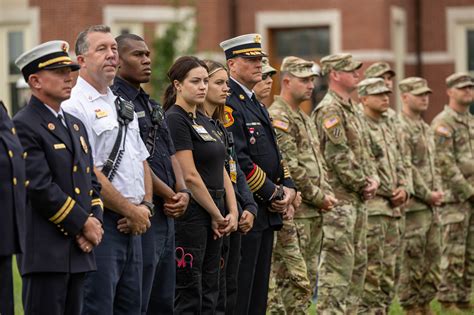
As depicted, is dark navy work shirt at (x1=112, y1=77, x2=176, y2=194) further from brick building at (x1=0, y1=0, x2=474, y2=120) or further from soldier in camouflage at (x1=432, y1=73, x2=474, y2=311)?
brick building at (x1=0, y1=0, x2=474, y2=120)

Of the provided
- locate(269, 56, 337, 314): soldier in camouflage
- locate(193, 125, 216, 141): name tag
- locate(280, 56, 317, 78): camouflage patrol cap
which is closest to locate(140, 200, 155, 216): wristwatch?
locate(193, 125, 216, 141): name tag

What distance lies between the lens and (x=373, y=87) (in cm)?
1184

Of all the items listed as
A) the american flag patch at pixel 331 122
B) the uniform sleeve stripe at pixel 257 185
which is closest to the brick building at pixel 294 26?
the american flag patch at pixel 331 122

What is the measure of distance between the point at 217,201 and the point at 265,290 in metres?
1.20

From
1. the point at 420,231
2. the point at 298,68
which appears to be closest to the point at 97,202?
the point at 298,68

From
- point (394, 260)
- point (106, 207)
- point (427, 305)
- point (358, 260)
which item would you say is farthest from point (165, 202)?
point (427, 305)

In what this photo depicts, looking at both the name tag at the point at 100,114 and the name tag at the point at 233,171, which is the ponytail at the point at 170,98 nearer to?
the name tag at the point at 233,171

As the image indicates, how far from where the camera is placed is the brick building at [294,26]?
85.3ft

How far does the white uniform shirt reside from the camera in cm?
757

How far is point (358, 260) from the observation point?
35.9ft

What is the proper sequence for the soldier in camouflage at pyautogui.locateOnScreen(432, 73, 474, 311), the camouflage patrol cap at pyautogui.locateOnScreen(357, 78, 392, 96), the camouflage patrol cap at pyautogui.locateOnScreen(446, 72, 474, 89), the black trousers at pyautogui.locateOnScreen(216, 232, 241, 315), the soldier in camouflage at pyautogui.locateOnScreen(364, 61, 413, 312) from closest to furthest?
the black trousers at pyautogui.locateOnScreen(216, 232, 241, 315)
the camouflage patrol cap at pyautogui.locateOnScreen(357, 78, 392, 96)
the soldier in camouflage at pyautogui.locateOnScreen(364, 61, 413, 312)
the soldier in camouflage at pyautogui.locateOnScreen(432, 73, 474, 311)
the camouflage patrol cap at pyautogui.locateOnScreen(446, 72, 474, 89)

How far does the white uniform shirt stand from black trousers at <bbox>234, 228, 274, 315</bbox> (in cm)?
182

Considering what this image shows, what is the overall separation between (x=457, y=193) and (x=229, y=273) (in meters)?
5.32

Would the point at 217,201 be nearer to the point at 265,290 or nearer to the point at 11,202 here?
the point at 265,290
